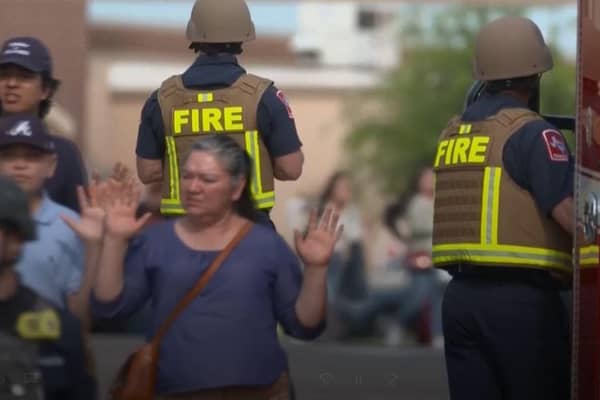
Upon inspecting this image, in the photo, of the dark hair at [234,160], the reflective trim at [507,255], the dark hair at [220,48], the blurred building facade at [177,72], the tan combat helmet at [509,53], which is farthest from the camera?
the blurred building facade at [177,72]

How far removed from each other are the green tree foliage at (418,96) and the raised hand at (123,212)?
38003mm

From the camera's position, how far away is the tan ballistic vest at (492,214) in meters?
7.36

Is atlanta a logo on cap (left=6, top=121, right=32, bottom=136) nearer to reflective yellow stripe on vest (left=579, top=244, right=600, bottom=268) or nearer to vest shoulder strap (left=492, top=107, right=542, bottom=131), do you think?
vest shoulder strap (left=492, top=107, right=542, bottom=131)

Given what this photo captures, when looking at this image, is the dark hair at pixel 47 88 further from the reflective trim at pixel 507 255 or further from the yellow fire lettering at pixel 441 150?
the reflective trim at pixel 507 255

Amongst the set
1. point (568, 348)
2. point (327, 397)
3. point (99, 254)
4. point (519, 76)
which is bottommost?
point (327, 397)

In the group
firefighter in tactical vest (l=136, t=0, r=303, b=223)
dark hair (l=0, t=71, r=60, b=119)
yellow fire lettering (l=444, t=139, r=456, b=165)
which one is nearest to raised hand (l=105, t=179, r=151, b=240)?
firefighter in tactical vest (l=136, t=0, r=303, b=223)

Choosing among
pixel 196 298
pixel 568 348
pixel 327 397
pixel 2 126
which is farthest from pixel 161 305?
pixel 327 397

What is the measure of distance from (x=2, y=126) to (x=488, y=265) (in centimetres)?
197

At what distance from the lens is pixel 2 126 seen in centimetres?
754

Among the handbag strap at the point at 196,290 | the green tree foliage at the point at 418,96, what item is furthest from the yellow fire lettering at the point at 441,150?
the green tree foliage at the point at 418,96

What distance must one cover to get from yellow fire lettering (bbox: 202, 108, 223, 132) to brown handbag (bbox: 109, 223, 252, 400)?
1.36 m

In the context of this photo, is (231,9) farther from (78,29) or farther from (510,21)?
(78,29)

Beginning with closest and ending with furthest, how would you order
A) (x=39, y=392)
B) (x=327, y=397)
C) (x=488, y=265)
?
1. (x=39, y=392)
2. (x=488, y=265)
3. (x=327, y=397)

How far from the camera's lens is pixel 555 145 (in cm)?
732
